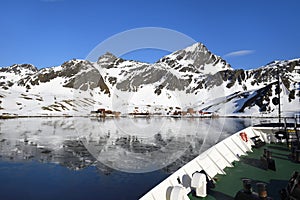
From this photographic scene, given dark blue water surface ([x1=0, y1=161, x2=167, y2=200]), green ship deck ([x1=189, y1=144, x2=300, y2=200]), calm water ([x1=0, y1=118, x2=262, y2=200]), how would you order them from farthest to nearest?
calm water ([x1=0, y1=118, x2=262, y2=200])
dark blue water surface ([x1=0, y1=161, x2=167, y2=200])
green ship deck ([x1=189, y1=144, x2=300, y2=200])

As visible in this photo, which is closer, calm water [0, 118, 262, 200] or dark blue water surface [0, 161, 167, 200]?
dark blue water surface [0, 161, 167, 200]

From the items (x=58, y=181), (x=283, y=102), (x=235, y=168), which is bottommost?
(x=58, y=181)

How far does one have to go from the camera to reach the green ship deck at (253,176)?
6.89m

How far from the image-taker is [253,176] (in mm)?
8328

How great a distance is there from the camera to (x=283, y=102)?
12250 centimetres

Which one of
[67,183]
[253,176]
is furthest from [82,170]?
[253,176]

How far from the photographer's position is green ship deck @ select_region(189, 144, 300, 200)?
689cm

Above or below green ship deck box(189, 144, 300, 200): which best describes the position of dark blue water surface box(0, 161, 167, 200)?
below

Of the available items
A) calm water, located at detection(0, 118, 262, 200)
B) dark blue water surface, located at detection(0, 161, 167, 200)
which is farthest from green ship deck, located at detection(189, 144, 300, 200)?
calm water, located at detection(0, 118, 262, 200)

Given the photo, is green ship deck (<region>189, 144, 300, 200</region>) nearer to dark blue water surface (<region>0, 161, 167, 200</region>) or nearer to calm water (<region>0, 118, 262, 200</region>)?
dark blue water surface (<region>0, 161, 167, 200</region>)

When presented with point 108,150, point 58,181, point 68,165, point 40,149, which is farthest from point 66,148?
point 58,181

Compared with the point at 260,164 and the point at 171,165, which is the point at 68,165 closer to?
the point at 171,165

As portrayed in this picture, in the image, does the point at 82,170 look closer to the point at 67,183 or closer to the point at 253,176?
the point at 67,183

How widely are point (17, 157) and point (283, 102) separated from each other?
12815cm
